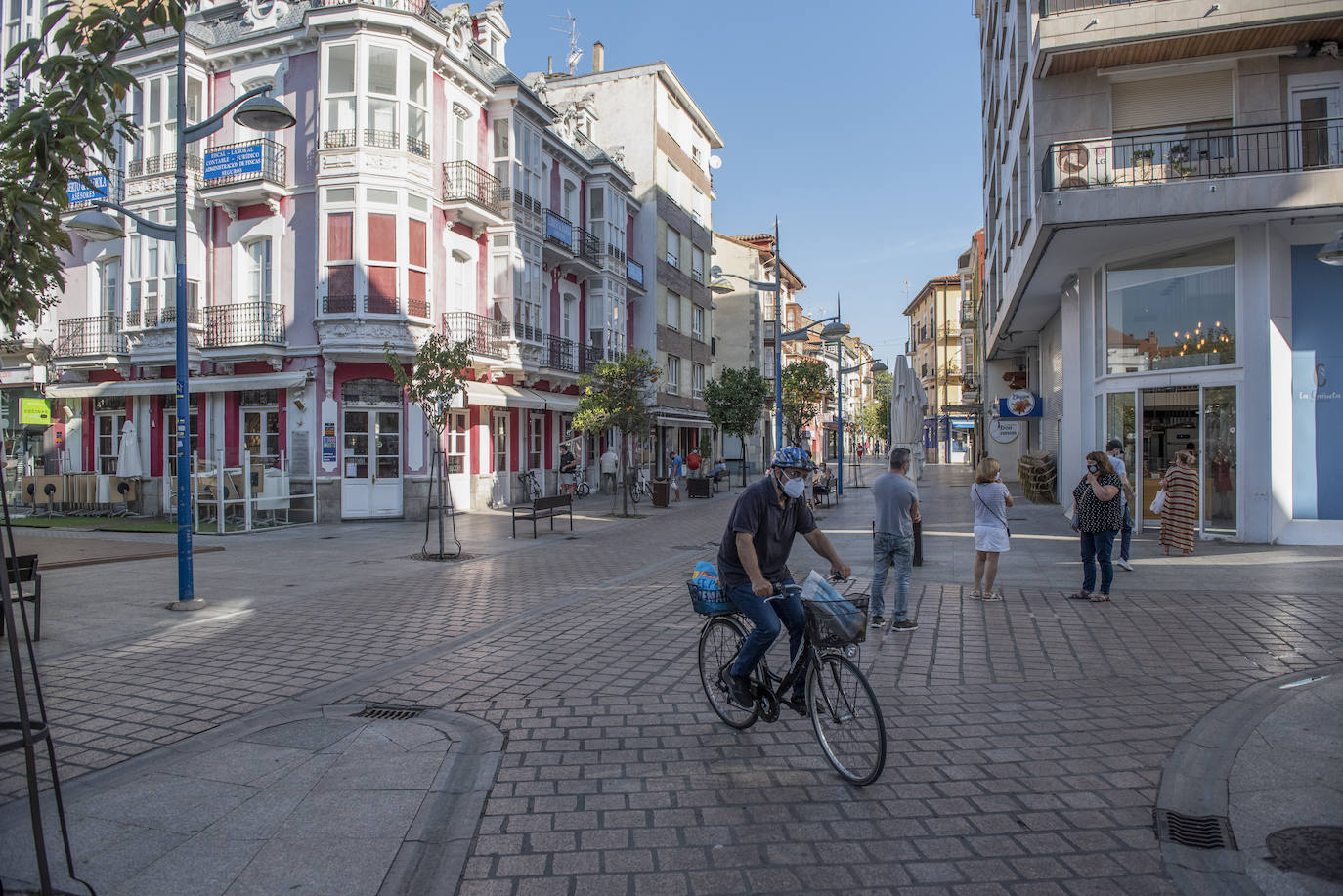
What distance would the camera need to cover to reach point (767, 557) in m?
4.86

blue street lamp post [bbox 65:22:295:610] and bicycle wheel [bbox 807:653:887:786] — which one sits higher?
blue street lamp post [bbox 65:22:295:610]

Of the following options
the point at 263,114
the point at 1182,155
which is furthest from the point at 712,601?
the point at 1182,155

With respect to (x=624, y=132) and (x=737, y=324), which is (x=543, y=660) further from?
(x=737, y=324)

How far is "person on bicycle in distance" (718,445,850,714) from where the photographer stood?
15.4 feet

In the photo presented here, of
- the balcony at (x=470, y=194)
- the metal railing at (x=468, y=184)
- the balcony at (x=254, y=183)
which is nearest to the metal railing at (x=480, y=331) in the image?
the balcony at (x=470, y=194)

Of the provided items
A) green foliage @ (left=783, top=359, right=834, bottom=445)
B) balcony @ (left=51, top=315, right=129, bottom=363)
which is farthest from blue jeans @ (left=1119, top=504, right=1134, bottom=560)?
green foliage @ (left=783, top=359, right=834, bottom=445)

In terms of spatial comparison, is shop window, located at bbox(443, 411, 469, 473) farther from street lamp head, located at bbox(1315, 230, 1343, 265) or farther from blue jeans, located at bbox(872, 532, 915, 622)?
street lamp head, located at bbox(1315, 230, 1343, 265)

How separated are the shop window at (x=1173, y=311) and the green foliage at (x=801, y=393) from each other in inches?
852

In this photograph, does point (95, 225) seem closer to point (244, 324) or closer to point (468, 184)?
point (244, 324)

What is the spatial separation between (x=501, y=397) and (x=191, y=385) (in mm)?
7852

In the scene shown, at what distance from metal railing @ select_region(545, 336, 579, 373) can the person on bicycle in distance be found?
23.0 meters

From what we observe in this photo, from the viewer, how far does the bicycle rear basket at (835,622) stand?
4371 millimetres

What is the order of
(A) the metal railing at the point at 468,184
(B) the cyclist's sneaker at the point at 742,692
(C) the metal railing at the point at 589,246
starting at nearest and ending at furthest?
(B) the cyclist's sneaker at the point at 742,692 → (A) the metal railing at the point at 468,184 → (C) the metal railing at the point at 589,246

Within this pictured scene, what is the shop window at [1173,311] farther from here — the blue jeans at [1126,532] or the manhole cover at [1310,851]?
the manhole cover at [1310,851]
